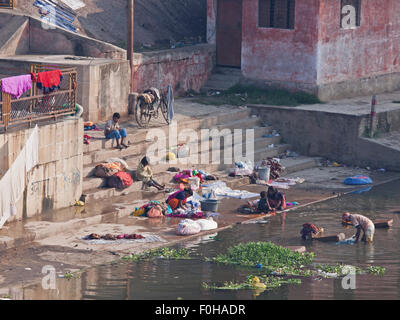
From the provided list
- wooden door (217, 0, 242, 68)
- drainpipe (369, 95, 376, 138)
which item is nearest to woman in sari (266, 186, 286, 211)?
drainpipe (369, 95, 376, 138)

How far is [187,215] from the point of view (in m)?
19.6

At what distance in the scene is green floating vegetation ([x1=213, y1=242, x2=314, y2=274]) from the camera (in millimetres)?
16344

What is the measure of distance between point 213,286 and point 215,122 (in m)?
10.3

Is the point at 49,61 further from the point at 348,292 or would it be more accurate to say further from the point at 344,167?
the point at 348,292

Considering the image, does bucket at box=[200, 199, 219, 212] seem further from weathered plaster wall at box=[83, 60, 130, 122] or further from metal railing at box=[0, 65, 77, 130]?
weathered plaster wall at box=[83, 60, 130, 122]

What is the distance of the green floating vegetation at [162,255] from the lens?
54.5 ft

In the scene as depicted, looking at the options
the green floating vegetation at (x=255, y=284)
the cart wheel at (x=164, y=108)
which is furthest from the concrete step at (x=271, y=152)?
the green floating vegetation at (x=255, y=284)

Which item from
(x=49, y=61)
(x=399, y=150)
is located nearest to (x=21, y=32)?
(x=49, y=61)

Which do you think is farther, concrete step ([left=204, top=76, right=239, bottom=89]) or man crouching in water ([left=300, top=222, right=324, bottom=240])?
concrete step ([left=204, top=76, right=239, bottom=89])

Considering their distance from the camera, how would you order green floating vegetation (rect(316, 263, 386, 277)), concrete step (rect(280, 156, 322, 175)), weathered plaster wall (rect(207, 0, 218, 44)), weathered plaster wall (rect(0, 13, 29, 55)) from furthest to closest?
weathered plaster wall (rect(207, 0, 218, 44)) < concrete step (rect(280, 156, 322, 175)) < weathered plaster wall (rect(0, 13, 29, 55)) < green floating vegetation (rect(316, 263, 386, 277))

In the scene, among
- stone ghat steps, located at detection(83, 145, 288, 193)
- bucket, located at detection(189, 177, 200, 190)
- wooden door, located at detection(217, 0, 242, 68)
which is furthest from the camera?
wooden door, located at detection(217, 0, 242, 68)

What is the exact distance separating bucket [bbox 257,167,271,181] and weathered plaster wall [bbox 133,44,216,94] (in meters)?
4.50

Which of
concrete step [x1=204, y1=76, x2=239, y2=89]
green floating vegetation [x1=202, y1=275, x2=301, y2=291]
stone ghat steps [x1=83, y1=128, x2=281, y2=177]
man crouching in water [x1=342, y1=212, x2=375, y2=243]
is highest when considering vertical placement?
concrete step [x1=204, y1=76, x2=239, y2=89]

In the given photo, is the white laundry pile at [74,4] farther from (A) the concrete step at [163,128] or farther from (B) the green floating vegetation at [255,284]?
(B) the green floating vegetation at [255,284]
